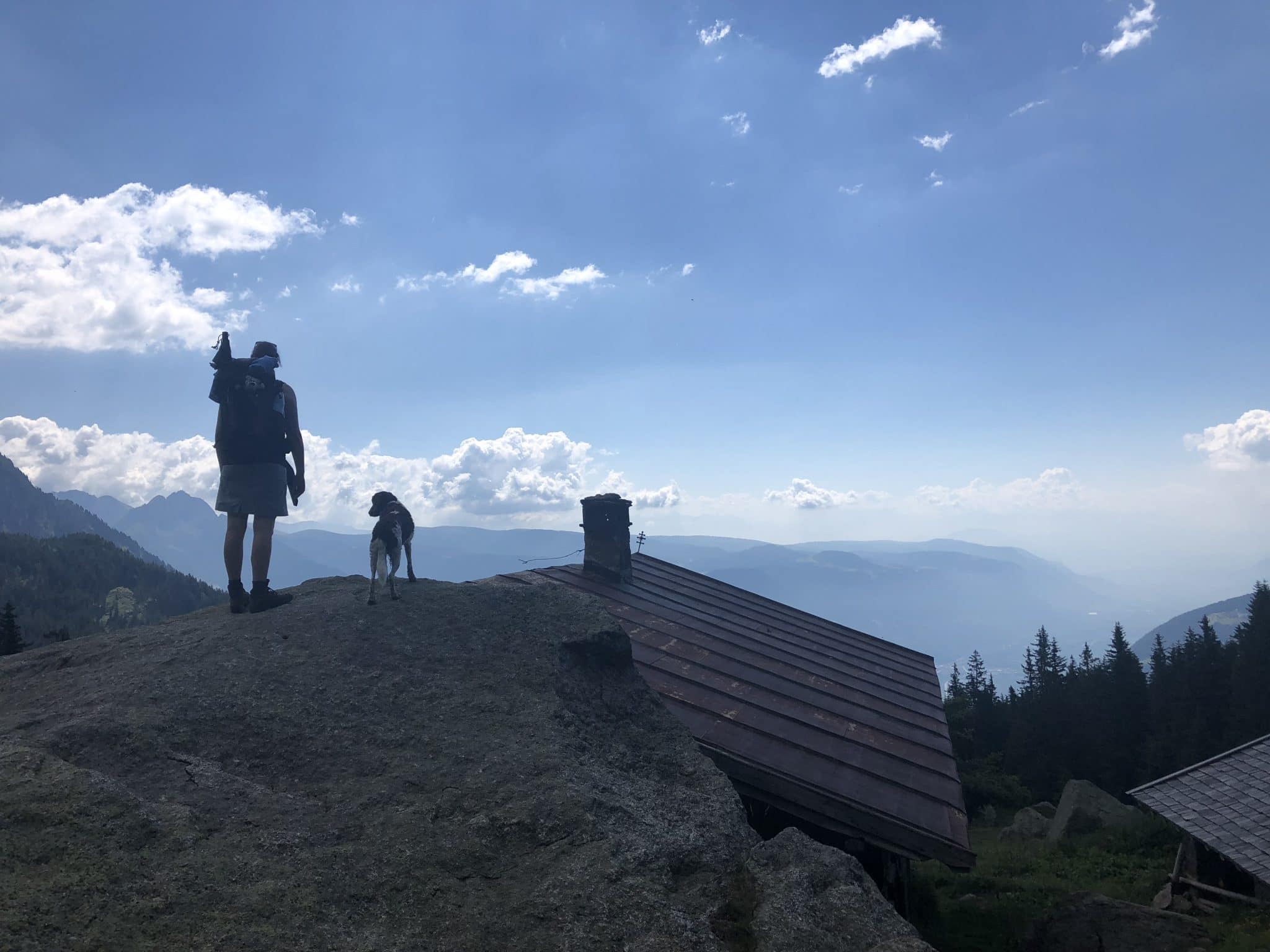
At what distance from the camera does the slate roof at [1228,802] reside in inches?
606

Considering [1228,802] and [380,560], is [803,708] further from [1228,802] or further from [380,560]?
[1228,802]

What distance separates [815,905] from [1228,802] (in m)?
18.8

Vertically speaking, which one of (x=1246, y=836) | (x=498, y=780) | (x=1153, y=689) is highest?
(x=498, y=780)

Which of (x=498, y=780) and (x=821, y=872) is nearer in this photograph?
(x=821, y=872)

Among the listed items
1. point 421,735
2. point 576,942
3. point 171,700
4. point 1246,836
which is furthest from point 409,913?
point 1246,836

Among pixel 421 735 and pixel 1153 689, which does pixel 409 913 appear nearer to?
pixel 421 735

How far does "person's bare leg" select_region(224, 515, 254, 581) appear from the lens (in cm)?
733

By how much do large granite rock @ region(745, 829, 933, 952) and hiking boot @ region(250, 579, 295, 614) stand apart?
527cm

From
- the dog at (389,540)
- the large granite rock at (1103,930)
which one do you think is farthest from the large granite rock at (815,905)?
the large granite rock at (1103,930)

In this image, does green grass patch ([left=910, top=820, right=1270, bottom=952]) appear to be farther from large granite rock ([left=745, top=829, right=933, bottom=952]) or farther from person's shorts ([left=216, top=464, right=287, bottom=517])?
person's shorts ([left=216, top=464, right=287, bottom=517])

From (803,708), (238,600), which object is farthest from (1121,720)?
(238,600)

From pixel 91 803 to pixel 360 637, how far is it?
8.92ft

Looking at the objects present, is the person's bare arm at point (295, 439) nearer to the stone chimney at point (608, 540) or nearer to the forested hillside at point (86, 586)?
the stone chimney at point (608, 540)

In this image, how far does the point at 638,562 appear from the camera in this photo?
1941 centimetres
